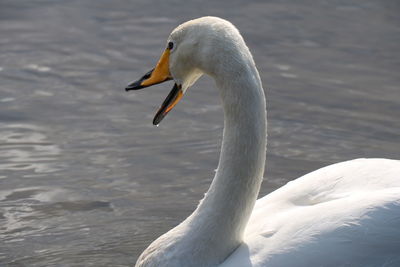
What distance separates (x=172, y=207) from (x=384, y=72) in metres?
3.52

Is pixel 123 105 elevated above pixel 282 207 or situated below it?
below

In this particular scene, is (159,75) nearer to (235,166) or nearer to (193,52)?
(193,52)

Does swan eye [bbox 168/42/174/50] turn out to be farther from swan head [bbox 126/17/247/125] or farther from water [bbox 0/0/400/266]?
water [bbox 0/0/400/266]

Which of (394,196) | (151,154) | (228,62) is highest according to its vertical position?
(228,62)

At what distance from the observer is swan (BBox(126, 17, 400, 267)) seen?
4.31 metres

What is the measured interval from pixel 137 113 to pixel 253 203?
10.9 ft

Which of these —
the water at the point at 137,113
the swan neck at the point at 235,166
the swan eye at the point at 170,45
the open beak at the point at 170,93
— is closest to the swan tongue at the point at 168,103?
the open beak at the point at 170,93

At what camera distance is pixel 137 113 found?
7.84 metres

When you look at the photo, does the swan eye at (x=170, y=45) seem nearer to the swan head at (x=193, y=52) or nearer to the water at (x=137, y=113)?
the swan head at (x=193, y=52)

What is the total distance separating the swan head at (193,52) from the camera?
14.6 feet

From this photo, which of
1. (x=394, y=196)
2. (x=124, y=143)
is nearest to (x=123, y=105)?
(x=124, y=143)

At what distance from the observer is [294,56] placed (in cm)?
927

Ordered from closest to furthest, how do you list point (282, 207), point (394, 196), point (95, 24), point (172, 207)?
point (394, 196)
point (282, 207)
point (172, 207)
point (95, 24)

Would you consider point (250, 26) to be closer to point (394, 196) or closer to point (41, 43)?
point (41, 43)
